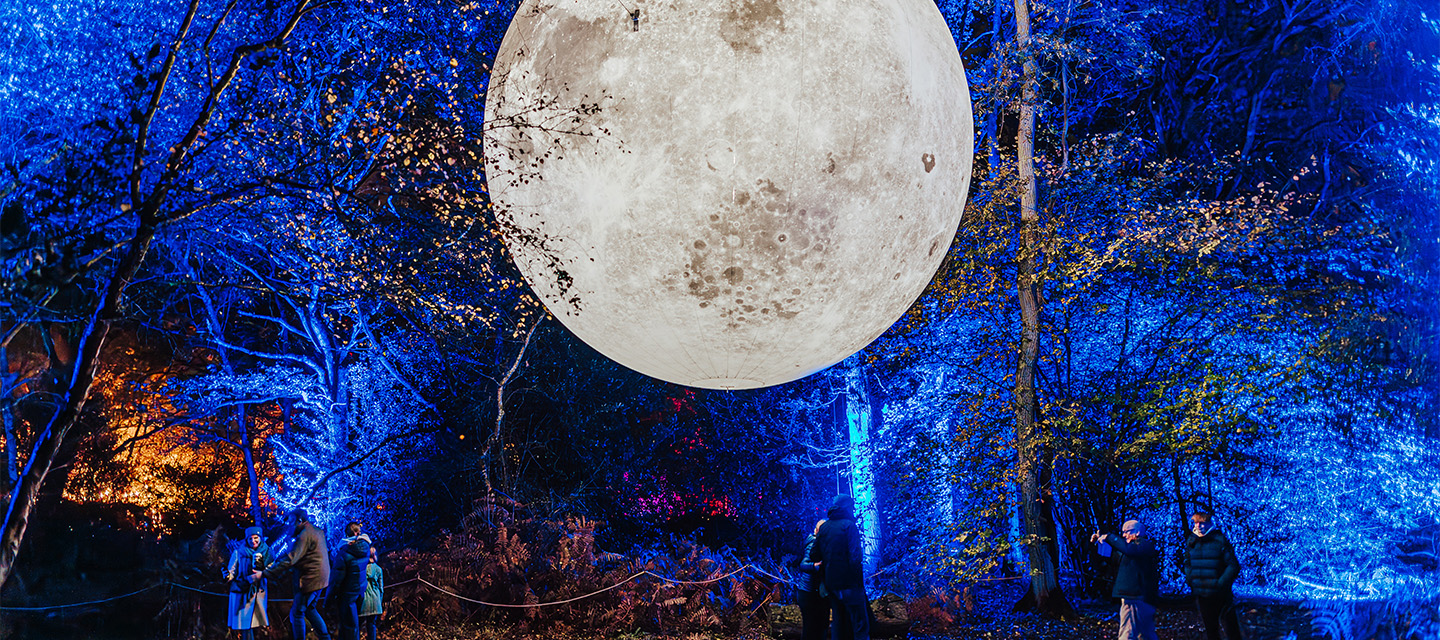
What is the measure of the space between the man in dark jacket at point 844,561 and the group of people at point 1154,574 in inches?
87.4

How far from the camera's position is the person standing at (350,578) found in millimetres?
8086

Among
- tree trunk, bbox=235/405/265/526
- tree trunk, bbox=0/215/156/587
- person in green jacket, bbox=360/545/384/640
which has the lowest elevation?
person in green jacket, bbox=360/545/384/640

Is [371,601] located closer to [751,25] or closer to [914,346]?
[914,346]

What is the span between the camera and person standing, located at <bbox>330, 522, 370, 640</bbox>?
809 centimetres

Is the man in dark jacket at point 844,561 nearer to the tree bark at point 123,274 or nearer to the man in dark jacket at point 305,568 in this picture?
the man in dark jacket at point 305,568

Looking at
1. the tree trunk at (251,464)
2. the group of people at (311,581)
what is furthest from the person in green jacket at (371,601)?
the tree trunk at (251,464)

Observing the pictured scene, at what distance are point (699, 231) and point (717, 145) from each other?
1.02 feet

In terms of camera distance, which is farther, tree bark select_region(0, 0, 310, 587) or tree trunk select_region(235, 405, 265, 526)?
tree trunk select_region(235, 405, 265, 526)

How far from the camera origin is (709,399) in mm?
15312

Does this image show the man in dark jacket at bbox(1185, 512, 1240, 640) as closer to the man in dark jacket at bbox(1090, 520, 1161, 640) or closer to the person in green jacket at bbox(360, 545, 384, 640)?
the man in dark jacket at bbox(1090, 520, 1161, 640)

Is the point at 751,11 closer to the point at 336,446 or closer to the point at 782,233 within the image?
the point at 782,233

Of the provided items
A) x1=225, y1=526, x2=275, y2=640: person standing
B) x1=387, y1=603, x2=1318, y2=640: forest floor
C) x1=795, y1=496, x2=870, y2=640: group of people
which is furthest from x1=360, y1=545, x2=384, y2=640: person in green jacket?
x1=795, y1=496, x2=870, y2=640: group of people

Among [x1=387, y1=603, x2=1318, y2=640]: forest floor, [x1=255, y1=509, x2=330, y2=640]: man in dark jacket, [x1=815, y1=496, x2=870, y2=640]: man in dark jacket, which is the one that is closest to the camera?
[x1=815, y1=496, x2=870, y2=640]: man in dark jacket

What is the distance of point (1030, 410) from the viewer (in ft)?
35.3
